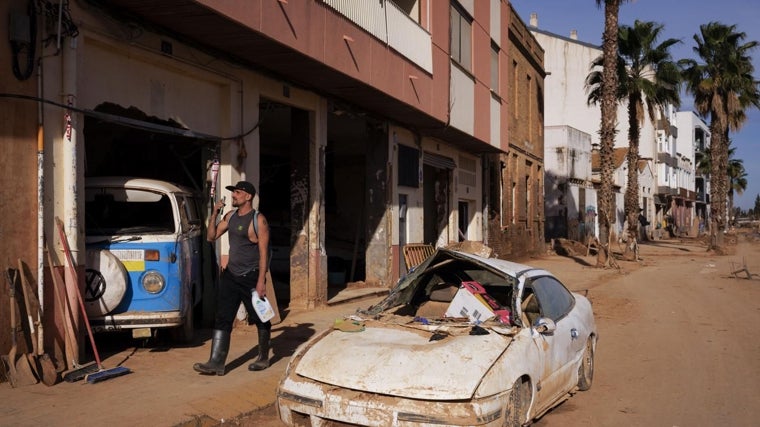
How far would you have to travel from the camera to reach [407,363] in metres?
5.00

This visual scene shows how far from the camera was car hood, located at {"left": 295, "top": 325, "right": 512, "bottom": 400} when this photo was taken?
4770 mm

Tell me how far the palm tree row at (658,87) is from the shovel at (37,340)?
21.1m

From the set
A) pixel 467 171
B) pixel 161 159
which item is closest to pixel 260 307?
pixel 161 159

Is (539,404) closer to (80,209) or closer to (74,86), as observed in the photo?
(80,209)

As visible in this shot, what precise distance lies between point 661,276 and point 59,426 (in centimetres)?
1977

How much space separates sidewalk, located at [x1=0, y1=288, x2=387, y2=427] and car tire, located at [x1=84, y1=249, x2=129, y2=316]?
2.02 feet

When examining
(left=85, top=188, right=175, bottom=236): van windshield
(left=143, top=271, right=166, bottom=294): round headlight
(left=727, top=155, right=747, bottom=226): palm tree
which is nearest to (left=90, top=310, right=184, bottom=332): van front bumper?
(left=143, top=271, right=166, bottom=294): round headlight

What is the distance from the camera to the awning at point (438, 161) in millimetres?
18277

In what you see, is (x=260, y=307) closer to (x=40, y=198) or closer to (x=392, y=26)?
(x=40, y=198)

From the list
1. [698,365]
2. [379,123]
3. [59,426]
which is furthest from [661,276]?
[59,426]

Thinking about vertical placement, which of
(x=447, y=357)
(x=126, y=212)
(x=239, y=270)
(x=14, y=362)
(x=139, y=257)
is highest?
(x=126, y=212)

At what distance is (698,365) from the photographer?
333 inches

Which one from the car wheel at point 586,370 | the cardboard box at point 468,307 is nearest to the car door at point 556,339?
the car wheel at point 586,370

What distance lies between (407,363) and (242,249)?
9.21ft
